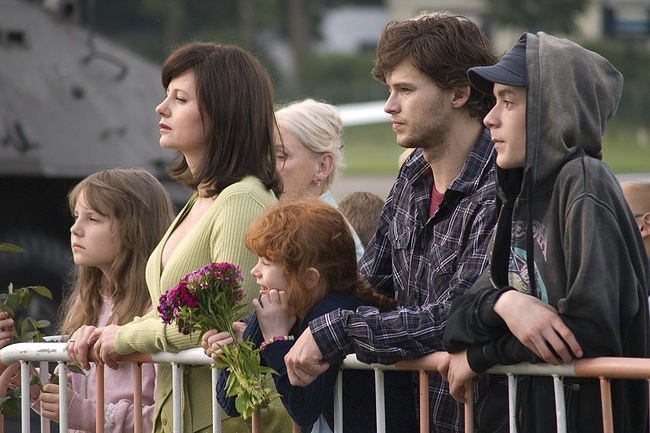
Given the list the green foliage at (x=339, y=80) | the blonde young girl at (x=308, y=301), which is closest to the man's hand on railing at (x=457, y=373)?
the blonde young girl at (x=308, y=301)

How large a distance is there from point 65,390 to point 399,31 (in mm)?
1544

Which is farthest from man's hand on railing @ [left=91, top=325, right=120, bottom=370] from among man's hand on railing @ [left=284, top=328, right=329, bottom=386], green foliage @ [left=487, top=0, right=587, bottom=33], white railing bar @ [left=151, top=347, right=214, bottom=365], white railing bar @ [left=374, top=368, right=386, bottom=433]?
green foliage @ [left=487, top=0, right=587, bottom=33]

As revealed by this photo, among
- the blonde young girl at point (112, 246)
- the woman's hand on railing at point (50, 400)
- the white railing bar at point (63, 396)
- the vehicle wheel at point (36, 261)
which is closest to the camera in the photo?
the white railing bar at point (63, 396)

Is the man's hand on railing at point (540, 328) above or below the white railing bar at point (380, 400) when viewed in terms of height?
above

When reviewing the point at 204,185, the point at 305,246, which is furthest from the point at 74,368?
the point at 305,246

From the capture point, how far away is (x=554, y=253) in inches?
126

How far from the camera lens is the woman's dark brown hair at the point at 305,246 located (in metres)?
3.63

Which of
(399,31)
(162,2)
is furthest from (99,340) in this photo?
(162,2)

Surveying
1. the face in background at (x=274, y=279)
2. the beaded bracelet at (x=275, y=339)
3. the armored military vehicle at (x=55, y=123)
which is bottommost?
the beaded bracelet at (x=275, y=339)

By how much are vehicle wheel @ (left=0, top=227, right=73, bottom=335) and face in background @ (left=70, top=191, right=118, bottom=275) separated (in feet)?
15.1

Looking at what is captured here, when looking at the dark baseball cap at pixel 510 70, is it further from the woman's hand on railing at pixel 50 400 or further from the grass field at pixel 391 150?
the grass field at pixel 391 150

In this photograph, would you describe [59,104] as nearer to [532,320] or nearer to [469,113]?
[469,113]

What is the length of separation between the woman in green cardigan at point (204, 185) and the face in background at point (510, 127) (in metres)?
0.90

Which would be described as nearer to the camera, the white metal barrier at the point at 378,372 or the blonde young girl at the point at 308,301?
the white metal barrier at the point at 378,372
